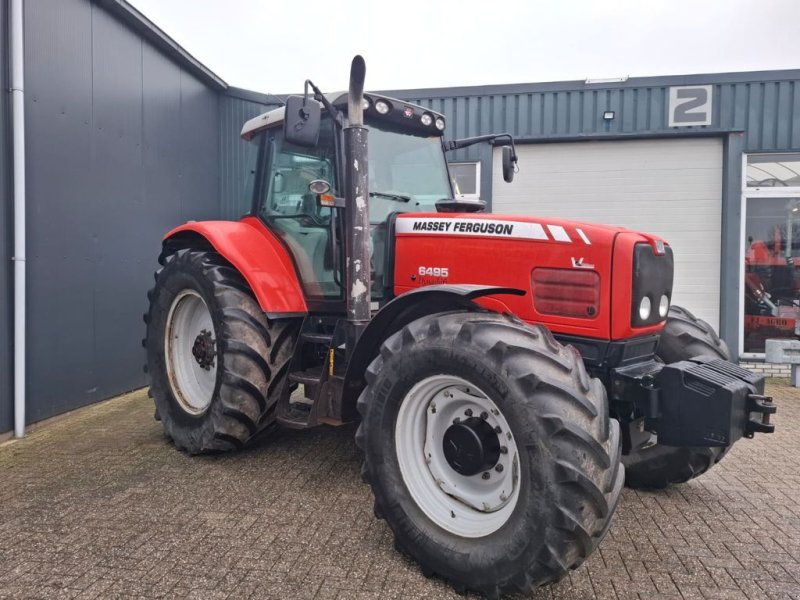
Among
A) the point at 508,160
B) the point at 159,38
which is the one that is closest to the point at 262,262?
the point at 508,160

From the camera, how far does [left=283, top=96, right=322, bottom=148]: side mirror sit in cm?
305

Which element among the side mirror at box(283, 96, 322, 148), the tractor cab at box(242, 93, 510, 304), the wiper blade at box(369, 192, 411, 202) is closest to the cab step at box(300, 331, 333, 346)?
the tractor cab at box(242, 93, 510, 304)

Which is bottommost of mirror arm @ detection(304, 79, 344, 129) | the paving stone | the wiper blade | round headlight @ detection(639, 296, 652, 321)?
the paving stone

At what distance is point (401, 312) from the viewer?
3105 millimetres

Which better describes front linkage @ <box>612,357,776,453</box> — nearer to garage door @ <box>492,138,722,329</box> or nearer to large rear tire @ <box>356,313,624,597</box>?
large rear tire @ <box>356,313,624,597</box>

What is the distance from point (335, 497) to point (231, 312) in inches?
55.0

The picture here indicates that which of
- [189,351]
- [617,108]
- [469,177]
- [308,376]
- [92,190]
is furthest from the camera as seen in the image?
[469,177]

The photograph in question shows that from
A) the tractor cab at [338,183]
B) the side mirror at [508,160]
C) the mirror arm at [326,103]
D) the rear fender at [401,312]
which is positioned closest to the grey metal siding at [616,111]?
the side mirror at [508,160]

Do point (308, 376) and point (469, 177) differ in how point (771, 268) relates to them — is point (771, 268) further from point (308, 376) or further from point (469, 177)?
point (308, 376)

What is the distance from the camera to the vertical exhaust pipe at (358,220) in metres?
3.27

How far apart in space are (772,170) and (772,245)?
1011 millimetres

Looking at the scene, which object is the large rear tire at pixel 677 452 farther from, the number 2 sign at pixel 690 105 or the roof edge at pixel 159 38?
the roof edge at pixel 159 38

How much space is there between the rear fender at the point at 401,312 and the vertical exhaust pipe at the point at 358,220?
169 mm

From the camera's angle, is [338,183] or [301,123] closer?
[301,123]
